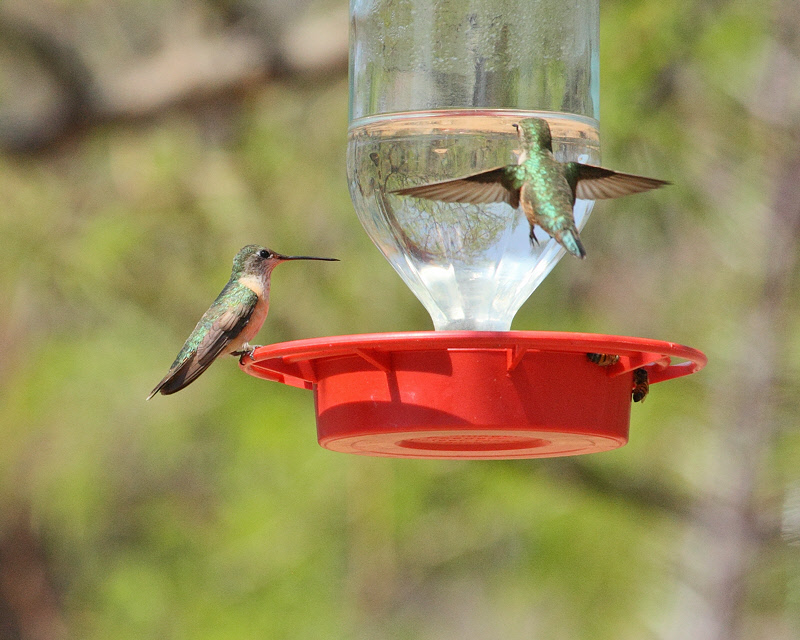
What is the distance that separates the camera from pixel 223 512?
7.48 meters

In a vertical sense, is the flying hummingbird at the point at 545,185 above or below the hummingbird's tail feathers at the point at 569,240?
above

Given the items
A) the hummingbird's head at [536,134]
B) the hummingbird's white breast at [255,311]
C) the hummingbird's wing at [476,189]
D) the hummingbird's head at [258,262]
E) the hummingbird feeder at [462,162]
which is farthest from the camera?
the hummingbird's head at [258,262]

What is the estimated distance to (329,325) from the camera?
6320mm

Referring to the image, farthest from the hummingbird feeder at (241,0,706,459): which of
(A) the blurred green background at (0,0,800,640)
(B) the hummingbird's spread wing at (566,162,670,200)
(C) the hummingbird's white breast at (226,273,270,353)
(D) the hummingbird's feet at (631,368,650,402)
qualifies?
(A) the blurred green background at (0,0,800,640)

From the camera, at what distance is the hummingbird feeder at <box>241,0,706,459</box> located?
2.66 m

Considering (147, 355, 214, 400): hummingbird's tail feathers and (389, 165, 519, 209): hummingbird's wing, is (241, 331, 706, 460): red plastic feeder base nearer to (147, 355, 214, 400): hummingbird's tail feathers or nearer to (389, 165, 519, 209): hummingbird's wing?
(389, 165, 519, 209): hummingbird's wing

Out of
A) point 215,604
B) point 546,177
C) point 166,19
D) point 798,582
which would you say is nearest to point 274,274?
point 166,19

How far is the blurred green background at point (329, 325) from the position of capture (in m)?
5.25

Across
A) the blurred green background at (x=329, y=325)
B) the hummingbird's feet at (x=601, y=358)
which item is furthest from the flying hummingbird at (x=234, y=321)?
the blurred green background at (x=329, y=325)

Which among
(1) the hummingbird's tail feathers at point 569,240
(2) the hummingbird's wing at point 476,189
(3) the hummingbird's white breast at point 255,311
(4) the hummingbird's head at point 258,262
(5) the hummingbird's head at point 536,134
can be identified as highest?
(5) the hummingbird's head at point 536,134

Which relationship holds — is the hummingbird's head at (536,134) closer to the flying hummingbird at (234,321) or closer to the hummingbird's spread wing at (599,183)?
the hummingbird's spread wing at (599,183)

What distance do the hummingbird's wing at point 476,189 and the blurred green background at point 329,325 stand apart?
2491 mm

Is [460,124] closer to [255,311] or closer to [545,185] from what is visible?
[545,185]

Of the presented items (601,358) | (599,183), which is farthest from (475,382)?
(599,183)
